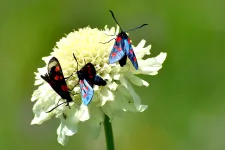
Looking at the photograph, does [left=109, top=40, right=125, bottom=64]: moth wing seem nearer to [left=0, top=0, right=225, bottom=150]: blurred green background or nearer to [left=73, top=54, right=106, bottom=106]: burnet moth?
[left=73, top=54, right=106, bottom=106]: burnet moth

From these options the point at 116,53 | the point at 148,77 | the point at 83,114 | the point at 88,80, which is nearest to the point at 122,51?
the point at 116,53

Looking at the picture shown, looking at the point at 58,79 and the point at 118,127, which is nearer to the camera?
the point at 58,79

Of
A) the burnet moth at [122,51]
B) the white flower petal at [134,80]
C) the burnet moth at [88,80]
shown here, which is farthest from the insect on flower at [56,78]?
the white flower petal at [134,80]

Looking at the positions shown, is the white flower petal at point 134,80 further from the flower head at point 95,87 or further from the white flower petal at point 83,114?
the white flower petal at point 83,114

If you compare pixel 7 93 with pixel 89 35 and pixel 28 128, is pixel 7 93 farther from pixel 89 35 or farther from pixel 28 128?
pixel 89 35

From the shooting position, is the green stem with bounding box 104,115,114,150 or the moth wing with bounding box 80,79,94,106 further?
the green stem with bounding box 104,115,114,150

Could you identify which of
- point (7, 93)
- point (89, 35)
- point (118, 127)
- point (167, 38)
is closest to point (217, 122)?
point (118, 127)

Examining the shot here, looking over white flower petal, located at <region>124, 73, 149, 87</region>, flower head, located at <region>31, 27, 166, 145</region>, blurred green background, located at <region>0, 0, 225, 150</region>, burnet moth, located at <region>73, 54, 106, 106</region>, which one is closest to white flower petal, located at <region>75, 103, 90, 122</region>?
flower head, located at <region>31, 27, 166, 145</region>
